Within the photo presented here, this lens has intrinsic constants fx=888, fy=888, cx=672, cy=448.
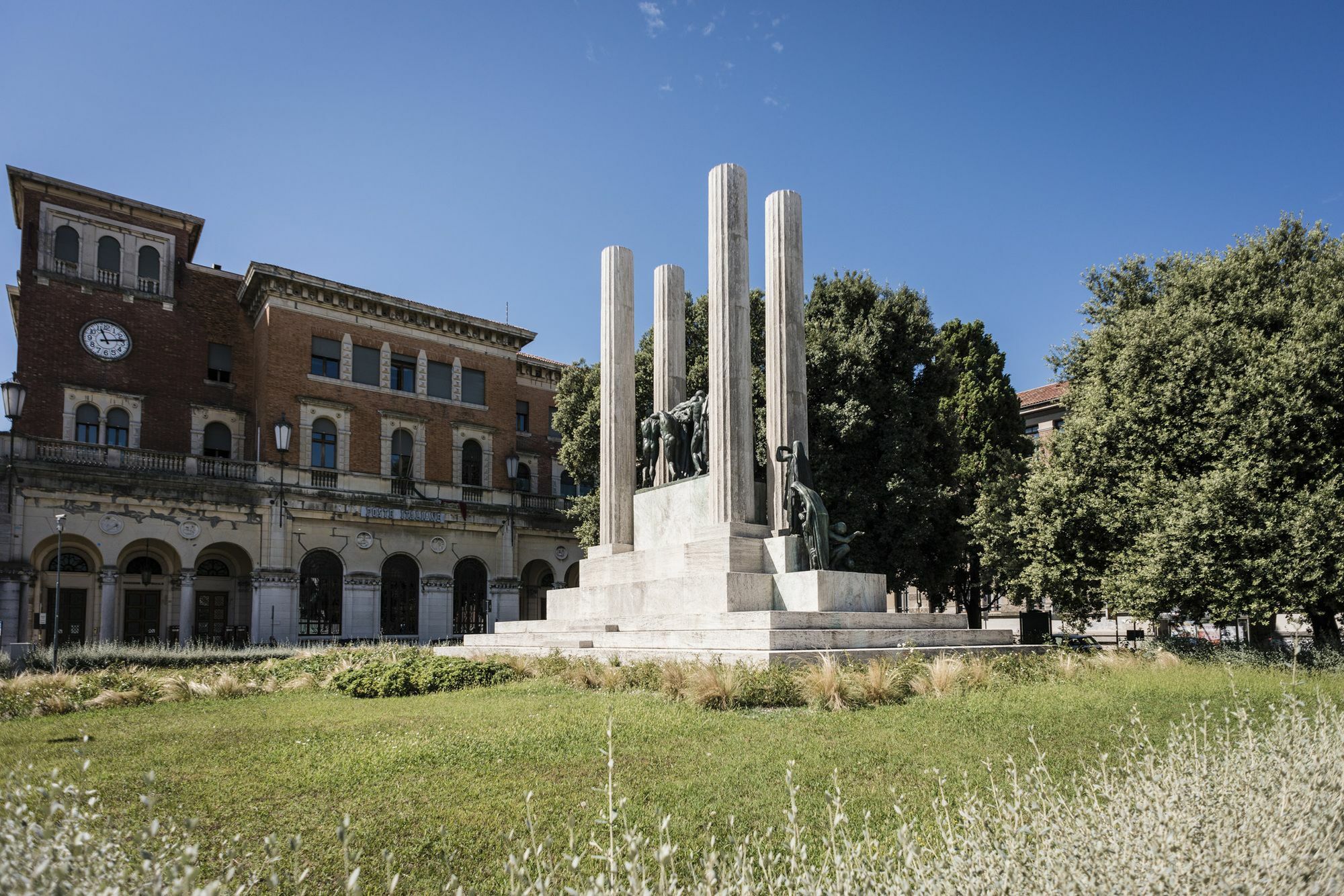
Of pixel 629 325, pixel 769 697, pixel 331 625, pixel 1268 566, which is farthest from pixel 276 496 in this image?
pixel 1268 566

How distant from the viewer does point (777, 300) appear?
20.3 m

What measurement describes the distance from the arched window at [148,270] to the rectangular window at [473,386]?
1342cm

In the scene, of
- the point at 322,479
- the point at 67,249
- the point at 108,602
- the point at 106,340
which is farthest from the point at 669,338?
the point at 67,249

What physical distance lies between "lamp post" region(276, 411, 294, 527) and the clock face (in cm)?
644

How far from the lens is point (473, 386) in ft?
144

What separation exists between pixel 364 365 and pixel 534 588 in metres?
13.5

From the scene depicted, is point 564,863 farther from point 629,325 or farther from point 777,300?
point 629,325

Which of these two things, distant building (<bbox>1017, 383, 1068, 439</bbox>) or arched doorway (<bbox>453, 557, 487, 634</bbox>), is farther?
distant building (<bbox>1017, 383, 1068, 439</bbox>)

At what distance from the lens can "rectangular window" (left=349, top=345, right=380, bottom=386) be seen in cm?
3988

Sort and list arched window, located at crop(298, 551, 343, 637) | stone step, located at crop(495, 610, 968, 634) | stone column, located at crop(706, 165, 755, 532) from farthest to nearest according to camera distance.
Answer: arched window, located at crop(298, 551, 343, 637) → stone column, located at crop(706, 165, 755, 532) → stone step, located at crop(495, 610, 968, 634)

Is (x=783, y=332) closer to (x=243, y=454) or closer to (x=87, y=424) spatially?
(x=243, y=454)

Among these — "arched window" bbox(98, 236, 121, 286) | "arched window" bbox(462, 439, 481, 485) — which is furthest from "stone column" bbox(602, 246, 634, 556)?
"arched window" bbox(98, 236, 121, 286)

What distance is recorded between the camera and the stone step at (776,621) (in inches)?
597

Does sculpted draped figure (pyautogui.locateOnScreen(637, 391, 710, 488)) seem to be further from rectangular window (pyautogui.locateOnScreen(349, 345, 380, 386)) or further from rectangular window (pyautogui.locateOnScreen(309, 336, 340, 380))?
rectangular window (pyautogui.locateOnScreen(349, 345, 380, 386))
